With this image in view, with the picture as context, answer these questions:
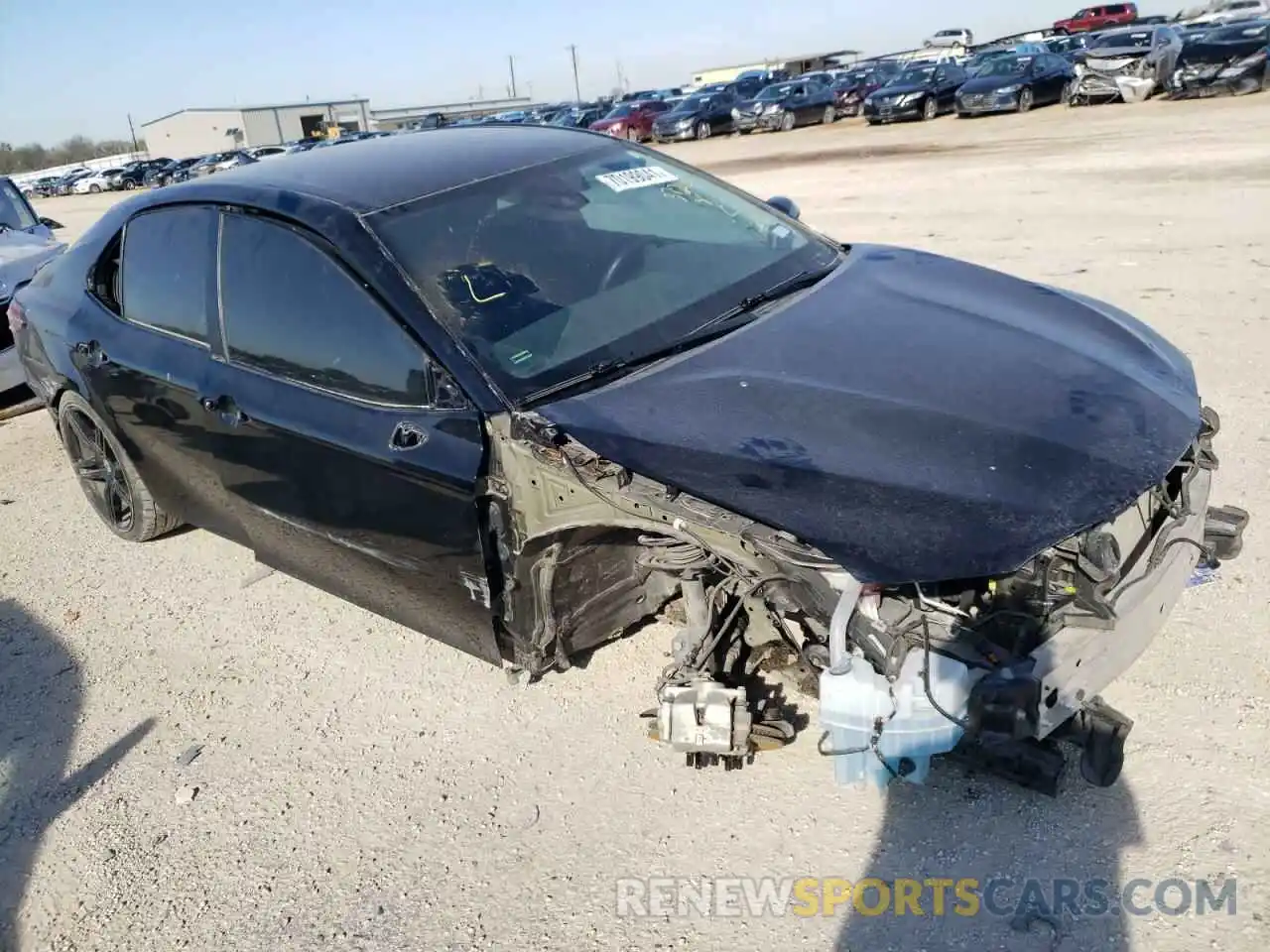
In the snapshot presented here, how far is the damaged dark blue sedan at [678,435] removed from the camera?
Result: 2158mm

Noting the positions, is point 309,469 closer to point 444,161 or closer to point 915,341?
point 444,161

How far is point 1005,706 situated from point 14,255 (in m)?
8.07

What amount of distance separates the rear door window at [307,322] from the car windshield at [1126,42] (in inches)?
873

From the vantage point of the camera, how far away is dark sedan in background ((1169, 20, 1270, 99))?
57.6 ft

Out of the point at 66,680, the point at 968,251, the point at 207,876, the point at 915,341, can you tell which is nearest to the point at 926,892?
the point at 915,341

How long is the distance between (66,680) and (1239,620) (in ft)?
13.5

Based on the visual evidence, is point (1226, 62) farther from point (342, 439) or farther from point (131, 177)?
point (131, 177)

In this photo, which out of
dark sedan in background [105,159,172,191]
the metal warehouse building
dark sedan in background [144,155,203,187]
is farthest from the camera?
the metal warehouse building

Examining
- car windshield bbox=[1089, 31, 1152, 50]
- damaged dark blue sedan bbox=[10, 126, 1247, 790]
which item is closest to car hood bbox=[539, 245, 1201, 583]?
damaged dark blue sedan bbox=[10, 126, 1247, 790]

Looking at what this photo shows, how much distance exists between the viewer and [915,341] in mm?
2809

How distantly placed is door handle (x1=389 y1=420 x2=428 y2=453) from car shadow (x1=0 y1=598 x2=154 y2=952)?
1487mm

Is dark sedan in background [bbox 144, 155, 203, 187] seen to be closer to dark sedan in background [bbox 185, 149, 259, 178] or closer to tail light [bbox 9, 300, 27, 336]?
dark sedan in background [bbox 185, 149, 259, 178]

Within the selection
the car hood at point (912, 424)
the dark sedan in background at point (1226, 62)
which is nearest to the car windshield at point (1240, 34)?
the dark sedan in background at point (1226, 62)

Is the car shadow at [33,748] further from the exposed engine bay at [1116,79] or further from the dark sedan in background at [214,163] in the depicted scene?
the dark sedan in background at [214,163]
